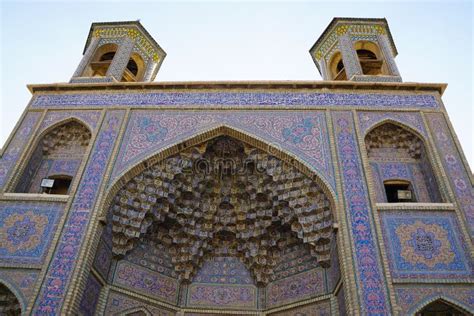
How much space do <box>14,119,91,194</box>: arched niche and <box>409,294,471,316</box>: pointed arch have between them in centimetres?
439

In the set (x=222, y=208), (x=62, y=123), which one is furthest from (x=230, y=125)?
(x=62, y=123)

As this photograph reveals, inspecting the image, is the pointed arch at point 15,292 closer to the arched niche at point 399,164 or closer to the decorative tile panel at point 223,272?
the decorative tile panel at point 223,272

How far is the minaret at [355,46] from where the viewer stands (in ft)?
23.3

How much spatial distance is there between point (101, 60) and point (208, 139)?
11.1 feet

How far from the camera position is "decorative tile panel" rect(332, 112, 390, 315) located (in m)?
3.88

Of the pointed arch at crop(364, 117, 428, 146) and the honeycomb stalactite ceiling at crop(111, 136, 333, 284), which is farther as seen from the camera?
the pointed arch at crop(364, 117, 428, 146)

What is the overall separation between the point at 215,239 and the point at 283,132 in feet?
6.13

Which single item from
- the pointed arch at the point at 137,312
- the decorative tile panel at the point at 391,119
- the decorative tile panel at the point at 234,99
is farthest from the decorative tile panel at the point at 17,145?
the decorative tile panel at the point at 391,119

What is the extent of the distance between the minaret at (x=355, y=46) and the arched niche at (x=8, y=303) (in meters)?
5.80

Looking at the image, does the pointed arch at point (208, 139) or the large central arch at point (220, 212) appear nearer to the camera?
the pointed arch at point (208, 139)

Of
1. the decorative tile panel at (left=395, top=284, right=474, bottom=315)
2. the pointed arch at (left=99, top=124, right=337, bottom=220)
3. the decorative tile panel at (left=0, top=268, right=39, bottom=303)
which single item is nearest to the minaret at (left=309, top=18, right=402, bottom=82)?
the pointed arch at (left=99, top=124, right=337, bottom=220)

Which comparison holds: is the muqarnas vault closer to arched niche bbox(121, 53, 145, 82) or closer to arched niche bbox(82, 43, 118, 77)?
arched niche bbox(82, 43, 118, 77)

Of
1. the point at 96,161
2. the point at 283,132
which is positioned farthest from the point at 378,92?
the point at 96,161

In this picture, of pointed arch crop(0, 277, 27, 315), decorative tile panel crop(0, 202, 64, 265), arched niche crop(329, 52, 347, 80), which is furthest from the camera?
arched niche crop(329, 52, 347, 80)
